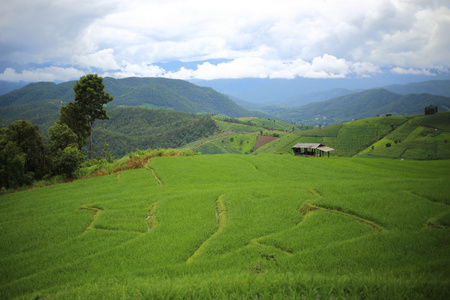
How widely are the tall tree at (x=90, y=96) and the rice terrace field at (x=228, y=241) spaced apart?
72.7 ft

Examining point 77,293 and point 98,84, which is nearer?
point 77,293

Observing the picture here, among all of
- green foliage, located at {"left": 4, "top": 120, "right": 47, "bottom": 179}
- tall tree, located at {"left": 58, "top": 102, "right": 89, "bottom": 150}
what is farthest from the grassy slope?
green foliage, located at {"left": 4, "top": 120, "right": 47, "bottom": 179}

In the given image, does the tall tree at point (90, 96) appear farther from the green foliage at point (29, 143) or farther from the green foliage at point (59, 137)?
the green foliage at point (29, 143)

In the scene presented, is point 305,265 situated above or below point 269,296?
below

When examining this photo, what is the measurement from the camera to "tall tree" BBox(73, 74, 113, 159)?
34938mm

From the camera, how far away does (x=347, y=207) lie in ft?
39.1

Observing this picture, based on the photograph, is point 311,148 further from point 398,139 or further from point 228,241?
point 398,139

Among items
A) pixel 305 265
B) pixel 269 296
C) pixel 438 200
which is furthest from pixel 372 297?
pixel 438 200

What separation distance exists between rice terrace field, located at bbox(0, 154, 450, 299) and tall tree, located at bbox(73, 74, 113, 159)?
22173 millimetres

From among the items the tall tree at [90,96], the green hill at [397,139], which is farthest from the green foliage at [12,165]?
the green hill at [397,139]

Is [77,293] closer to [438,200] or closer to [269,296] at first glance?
Result: [269,296]

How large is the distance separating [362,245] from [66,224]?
12733 mm

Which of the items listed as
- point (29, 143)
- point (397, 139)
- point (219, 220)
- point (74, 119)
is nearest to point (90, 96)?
point (74, 119)

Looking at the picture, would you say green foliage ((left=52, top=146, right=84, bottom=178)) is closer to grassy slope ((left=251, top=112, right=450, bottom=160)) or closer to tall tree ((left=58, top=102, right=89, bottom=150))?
tall tree ((left=58, top=102, right=89, bottom=150))
